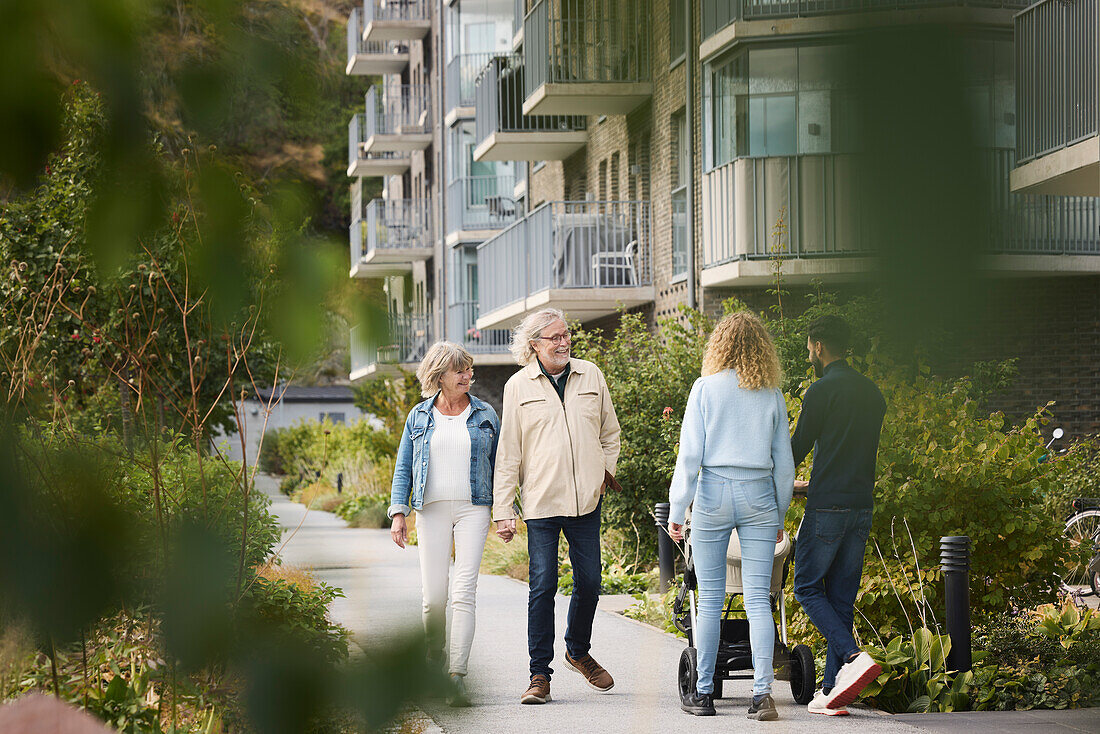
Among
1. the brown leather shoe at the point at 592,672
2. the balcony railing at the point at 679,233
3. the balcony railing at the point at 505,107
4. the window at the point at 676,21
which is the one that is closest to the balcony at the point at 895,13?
the window at the point at 676,21

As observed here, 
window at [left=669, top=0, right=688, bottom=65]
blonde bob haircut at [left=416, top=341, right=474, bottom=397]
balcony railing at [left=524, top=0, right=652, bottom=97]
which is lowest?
blonde bob haircut at [left=416, top=341, right=474, bottom=397]

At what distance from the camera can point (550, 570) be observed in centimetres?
639

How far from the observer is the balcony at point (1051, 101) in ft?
2.57

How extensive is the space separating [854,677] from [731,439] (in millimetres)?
1163

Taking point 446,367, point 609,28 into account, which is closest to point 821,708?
point 446,367

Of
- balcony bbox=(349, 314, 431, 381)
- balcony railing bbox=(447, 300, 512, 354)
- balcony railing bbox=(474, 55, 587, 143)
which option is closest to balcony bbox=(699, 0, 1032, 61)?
balcony bbox=(349, 314, 431, 381)

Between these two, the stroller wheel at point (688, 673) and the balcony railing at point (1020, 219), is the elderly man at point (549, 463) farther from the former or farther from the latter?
the balcony railing at point (1020, 219)

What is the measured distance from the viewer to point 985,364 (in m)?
0.88

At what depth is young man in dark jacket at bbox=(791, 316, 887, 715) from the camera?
5875mm

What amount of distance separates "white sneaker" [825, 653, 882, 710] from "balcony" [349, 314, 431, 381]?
5098 millimetres

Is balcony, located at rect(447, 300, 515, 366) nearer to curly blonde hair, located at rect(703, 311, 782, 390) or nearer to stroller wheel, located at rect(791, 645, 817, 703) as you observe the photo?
stroller wheel, located at rect(791, 645, 817, 703)

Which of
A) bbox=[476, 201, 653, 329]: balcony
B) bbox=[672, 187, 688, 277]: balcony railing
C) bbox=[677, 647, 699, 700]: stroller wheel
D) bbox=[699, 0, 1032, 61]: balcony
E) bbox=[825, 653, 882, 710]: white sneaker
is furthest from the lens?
bbox=[476, 201, 653, 329]: balcony

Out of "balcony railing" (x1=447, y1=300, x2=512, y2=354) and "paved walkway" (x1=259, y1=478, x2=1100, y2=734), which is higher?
"balcony railing" (x1=447, y1=300, x2=512, y2=354)

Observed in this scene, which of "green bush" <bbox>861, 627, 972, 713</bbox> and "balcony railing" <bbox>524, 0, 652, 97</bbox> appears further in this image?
"green bush" <bbox>861, 627, 972, 713</bbox>
